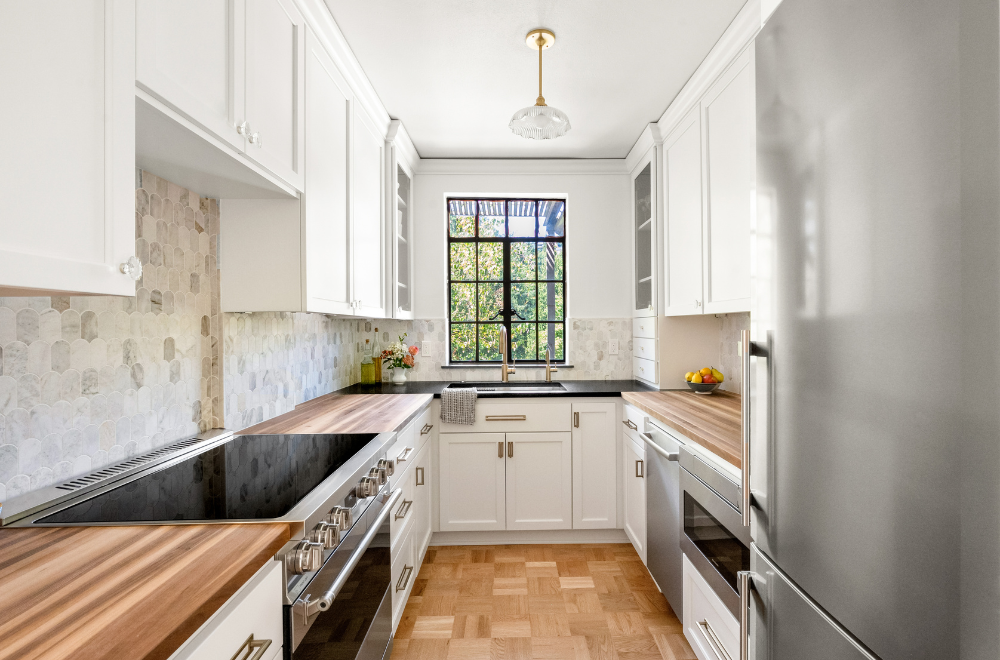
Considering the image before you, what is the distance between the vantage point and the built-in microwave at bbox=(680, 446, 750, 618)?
5.10 feet

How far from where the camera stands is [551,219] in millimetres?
4012

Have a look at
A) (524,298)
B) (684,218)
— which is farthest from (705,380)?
(524,298)

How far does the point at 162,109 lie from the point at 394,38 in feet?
4.54

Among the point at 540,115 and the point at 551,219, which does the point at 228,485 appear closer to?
the point at 540,115

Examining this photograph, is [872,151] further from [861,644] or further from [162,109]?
[162,109]

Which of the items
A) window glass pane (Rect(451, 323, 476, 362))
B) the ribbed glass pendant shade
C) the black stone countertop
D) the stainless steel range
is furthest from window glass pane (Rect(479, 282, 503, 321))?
the stainless steel range

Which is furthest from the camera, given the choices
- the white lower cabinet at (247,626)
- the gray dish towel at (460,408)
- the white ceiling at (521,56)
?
the gray dish towel at (460,408)

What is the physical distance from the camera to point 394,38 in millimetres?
2203

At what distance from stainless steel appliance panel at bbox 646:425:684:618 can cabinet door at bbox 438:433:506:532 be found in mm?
869

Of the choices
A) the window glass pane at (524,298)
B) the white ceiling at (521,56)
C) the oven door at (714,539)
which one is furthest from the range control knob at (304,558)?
the window glass pane at (524,298)

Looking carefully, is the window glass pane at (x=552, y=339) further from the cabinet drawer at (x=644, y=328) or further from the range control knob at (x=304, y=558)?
the range control knob at (x=304, y=558)

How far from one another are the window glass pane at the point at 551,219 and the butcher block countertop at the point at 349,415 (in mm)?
1702

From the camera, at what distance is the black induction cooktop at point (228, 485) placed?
108 cm

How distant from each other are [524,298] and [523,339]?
31cm
